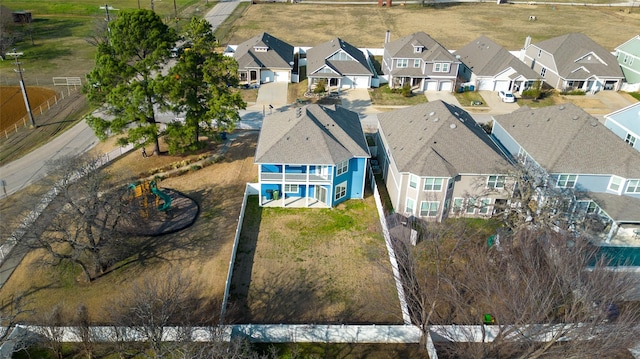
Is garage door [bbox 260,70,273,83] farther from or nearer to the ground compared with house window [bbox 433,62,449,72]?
nearer to the ground

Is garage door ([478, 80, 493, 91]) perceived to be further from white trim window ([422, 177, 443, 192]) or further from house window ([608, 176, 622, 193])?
white trim window ([422, 177, 443, 192])

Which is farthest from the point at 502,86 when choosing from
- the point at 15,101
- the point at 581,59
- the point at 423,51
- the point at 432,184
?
the point at 15,101

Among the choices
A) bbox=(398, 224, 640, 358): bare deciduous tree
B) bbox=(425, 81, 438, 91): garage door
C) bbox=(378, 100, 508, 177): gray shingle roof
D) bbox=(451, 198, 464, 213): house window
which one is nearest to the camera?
bbox=(398, 224, 640, 358): bare deciduous tree

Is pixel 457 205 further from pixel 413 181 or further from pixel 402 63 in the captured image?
pixel 402 63

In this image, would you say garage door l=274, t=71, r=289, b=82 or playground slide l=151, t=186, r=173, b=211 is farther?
garage door l=274, t=71, r=289, b=82

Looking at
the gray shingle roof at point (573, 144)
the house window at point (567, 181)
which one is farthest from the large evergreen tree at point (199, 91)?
the house window at point (567, 181)

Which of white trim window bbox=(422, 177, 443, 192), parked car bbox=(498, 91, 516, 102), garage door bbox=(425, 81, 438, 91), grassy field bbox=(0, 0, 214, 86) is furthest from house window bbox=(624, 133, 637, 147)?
grassy field bbox=(0, 0, 214, 86)

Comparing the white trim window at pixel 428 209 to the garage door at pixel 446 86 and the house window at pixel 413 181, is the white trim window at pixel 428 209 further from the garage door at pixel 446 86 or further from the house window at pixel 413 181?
the garage door at pixel 446 86

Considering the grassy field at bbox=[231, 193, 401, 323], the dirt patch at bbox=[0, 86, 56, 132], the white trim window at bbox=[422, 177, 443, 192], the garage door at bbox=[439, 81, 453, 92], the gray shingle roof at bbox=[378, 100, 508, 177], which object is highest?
the gray shingle roof at bbox=[378, 100, 508, 177]
